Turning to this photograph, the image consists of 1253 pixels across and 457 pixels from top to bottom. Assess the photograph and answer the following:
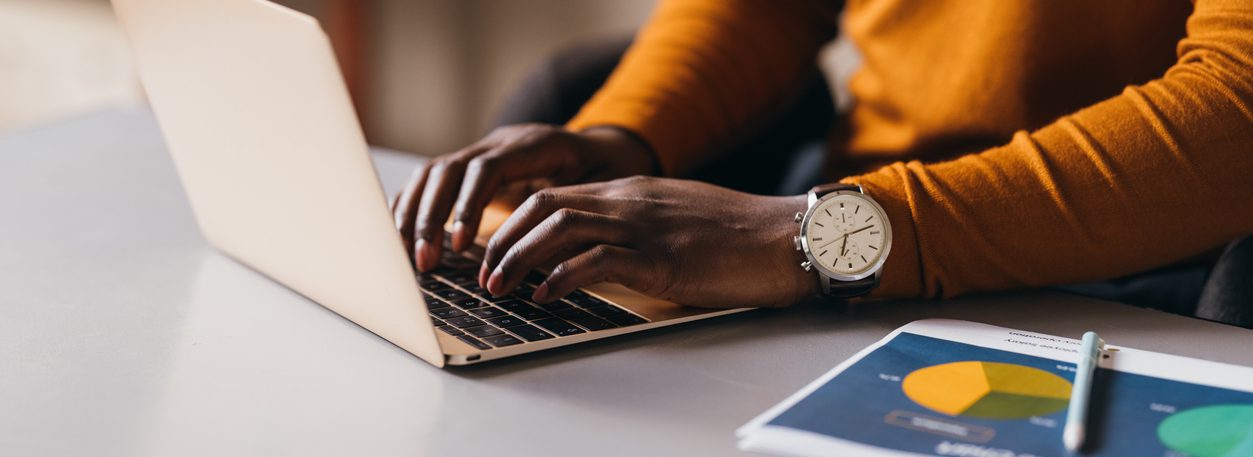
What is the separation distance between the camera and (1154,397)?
58cm

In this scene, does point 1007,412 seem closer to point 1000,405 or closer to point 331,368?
point 1000,405

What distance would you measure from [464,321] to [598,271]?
0.09 m

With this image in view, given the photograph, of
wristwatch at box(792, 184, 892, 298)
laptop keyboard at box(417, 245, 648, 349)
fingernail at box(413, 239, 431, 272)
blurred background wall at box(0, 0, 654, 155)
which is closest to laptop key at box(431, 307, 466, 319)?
laptop keyboard at box(417, 245, 648, 349)

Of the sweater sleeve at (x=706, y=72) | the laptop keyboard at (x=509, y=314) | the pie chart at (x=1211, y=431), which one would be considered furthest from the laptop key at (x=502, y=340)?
the sweater sleeve at (x=706, y=72)

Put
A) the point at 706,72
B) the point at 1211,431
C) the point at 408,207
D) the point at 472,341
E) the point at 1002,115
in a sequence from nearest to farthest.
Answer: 1. the point at 1211,431
2. the point at 472,341
3. the point at 408,207
4. the point at 1002,115
5. the point at 706,72

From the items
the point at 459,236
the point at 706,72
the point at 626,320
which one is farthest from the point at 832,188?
the point at 706,72

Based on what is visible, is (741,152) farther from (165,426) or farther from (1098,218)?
(165,426)

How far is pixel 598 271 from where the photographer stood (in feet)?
2.28

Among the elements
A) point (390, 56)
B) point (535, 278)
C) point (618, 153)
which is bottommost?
point (390, 56)

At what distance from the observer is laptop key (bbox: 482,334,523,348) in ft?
2.14

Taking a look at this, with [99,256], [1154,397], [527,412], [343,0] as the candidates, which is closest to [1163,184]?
[1154,397]

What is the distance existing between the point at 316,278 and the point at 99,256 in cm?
26

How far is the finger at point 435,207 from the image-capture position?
0.82 meters

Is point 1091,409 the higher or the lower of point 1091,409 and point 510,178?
the higher
